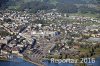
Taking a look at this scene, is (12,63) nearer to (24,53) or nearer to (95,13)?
(24,53)

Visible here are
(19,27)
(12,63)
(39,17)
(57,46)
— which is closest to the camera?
(12,63)

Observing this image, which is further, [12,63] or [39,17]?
[39,17]

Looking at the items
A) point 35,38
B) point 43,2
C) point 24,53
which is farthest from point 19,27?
point 43,2

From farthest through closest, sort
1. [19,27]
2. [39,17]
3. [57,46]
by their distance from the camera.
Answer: [39,17]
[19,27]
[57,46]

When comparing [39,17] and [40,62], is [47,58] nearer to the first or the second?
[40,62]

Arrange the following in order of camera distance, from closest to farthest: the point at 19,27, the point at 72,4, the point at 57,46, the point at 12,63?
the point at 12,63 → the point at 57,46 → the point at 19,27 → the point at 72,4

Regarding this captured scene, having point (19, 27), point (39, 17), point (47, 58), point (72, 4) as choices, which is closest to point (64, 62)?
point (47, 58)
